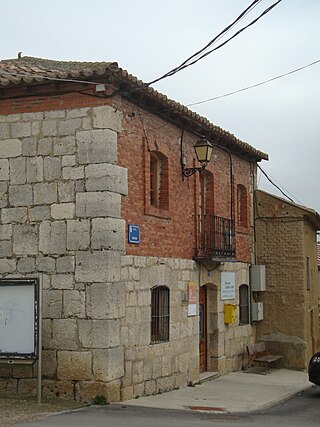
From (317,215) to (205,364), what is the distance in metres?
5.54

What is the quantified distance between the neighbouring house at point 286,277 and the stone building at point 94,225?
5.06 meters

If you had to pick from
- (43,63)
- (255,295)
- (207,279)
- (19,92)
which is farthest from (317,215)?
(19,92)

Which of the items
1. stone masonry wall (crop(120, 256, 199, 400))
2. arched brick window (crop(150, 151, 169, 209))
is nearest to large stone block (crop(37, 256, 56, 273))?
stone masonry wall (crop(120, 256, 199, 400))

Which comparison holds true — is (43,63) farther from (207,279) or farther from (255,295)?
(255,295)

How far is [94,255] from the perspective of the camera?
1101 centimetres

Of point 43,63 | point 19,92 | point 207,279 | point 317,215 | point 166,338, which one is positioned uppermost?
point 43,63

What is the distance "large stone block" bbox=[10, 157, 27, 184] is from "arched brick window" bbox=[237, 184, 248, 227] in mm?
7793

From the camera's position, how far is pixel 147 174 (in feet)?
40.9

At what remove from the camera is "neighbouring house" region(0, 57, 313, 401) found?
11.0 meters

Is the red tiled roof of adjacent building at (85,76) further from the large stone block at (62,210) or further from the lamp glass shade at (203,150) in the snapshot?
the large stone block at (62,210)

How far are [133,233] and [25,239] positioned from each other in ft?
5.91

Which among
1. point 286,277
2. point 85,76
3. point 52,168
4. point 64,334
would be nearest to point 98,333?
point 64,334

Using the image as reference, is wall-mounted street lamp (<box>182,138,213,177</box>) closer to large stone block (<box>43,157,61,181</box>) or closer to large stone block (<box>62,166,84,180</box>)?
large stone block (<box>62,166,84,180</box>)

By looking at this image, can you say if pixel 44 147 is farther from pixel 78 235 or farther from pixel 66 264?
pixel 66 264
